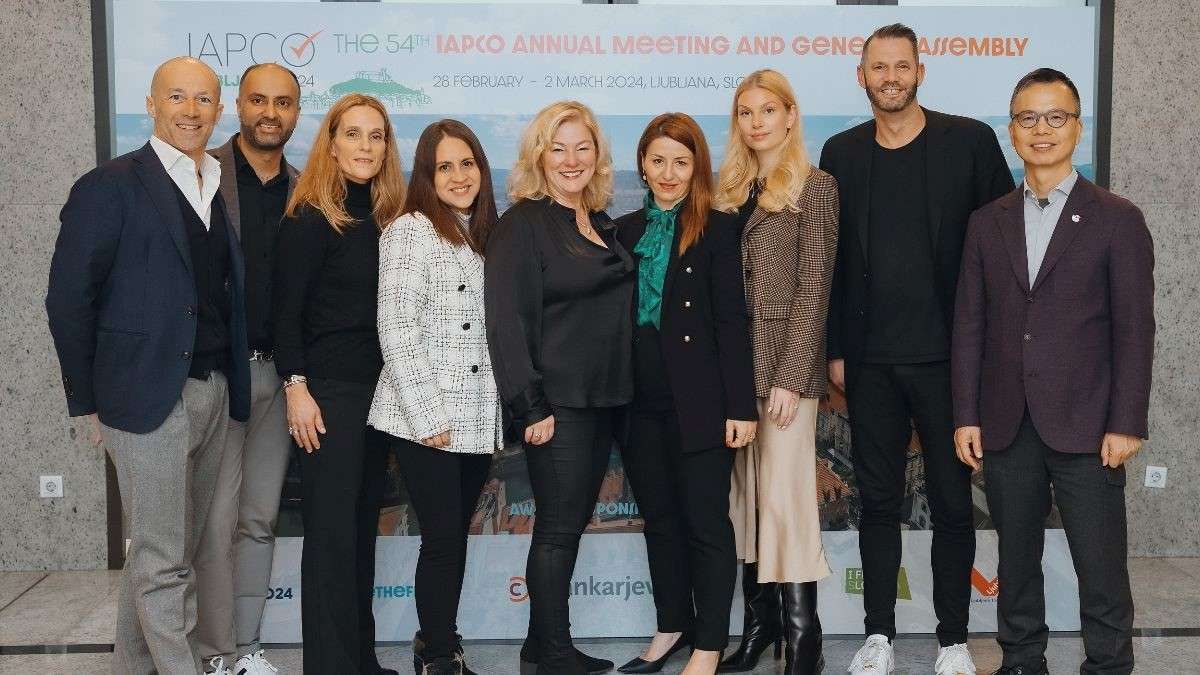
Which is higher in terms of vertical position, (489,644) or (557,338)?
(557,338)

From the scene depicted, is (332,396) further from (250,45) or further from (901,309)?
(901,309)

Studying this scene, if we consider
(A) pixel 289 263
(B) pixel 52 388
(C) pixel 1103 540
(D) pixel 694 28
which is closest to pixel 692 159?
(D) pixel 694 28

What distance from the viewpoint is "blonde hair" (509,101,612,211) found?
334 centimetres

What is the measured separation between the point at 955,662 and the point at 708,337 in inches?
54.4

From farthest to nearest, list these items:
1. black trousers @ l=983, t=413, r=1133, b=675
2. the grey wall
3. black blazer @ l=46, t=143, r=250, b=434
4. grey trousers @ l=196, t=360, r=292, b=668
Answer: the grey wall → grey trousers @ l=196, t=360, r=292, b=668 → black trousers @ l=983, t=413, r=1133, b=675 → black blazer @ l=46, t=143, r=250, b=434

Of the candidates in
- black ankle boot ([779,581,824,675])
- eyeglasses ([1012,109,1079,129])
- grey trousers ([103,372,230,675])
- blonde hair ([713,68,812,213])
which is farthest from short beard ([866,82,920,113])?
grey trousers ([103,372,230,675])

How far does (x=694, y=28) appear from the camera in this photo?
4188mm

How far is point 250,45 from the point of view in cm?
407

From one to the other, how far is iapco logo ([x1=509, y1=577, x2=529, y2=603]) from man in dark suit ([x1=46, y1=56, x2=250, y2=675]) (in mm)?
1270

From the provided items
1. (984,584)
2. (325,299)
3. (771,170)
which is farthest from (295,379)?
(984,584)

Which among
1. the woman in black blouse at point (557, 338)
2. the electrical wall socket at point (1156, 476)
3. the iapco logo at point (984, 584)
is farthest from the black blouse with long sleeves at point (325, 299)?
the electrical wall socket at point (1156, 476)

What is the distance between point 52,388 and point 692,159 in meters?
3.08

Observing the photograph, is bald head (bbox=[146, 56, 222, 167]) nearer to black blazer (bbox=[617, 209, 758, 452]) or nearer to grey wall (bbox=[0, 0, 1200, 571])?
black blazer (bbox=[617, 209, 758, 452])

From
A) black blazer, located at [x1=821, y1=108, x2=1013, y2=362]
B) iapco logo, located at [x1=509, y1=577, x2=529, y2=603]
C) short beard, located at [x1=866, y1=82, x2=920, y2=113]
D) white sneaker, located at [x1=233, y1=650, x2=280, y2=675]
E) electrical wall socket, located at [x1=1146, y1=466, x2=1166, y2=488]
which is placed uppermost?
short beard, located at [x1=866, y1=82, x2=920, y2=113]
